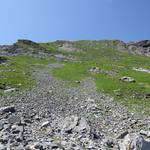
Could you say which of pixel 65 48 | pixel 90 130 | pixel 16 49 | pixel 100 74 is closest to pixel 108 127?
pixel 90 130

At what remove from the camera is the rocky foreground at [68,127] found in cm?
1466

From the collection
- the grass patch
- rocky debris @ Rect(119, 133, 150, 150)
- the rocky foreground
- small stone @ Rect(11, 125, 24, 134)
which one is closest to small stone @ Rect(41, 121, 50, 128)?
the rocky foreground

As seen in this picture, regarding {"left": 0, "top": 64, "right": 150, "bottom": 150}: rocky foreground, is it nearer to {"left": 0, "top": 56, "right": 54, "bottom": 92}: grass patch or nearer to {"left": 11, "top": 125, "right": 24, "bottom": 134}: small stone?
{"left": 11, "top": 125, "right": 24, "bottom": 134}: small stone

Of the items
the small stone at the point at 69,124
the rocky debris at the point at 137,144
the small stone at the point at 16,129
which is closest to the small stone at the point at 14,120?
the small stone at the point at 16,129

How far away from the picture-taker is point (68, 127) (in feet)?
61.1

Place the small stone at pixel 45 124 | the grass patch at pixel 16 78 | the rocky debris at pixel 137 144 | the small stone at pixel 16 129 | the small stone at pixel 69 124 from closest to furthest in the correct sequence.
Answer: the rocky debris at pixel 137 144 < the small stone at pixel 16 129 < the small stone at pixel 69 124 < the small stone at pixel 45 124 < the grass patch at pixel 16 78

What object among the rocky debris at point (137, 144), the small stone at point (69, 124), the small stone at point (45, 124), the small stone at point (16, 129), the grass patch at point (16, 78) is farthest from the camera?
the grass patch at point (16, 78)

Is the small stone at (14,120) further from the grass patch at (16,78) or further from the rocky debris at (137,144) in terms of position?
the grass patch at (16,78)

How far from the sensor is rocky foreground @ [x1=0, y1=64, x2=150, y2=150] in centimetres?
1466

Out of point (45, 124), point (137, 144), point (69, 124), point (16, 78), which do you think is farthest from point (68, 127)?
point (16, 78)

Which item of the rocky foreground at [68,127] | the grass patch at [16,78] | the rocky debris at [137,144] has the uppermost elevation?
the rocky debris at [137,144]

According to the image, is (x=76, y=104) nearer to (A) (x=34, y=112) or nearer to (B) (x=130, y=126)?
(A) (x=34, y=112)

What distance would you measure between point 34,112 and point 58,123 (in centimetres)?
398

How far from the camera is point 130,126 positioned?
69.7 feet
